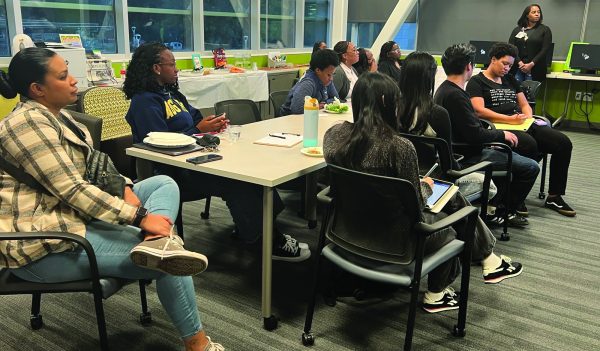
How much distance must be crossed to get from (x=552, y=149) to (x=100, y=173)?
3004 millimetres

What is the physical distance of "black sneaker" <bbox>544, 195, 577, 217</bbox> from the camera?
3.55m

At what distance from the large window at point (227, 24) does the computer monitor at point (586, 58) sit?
4225 mm

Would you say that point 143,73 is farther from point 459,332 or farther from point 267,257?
point 459,332

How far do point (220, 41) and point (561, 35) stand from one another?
4.61 m

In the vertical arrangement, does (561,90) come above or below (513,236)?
above

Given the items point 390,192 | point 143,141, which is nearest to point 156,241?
point 390,192

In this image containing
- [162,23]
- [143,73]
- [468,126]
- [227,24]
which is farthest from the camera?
[227,24]

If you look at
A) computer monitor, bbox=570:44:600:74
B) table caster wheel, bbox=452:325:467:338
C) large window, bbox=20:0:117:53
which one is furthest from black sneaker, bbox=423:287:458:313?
computer monitor, bbox=570:44:600:74

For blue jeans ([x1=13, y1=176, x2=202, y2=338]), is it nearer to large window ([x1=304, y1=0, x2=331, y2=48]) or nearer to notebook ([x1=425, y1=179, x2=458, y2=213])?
notebook ([x1=425, y1=179, x2=458, y2=213])

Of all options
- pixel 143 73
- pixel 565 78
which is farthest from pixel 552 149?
pixel 565 78

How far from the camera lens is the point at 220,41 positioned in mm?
→ 6555

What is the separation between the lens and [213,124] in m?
2.73

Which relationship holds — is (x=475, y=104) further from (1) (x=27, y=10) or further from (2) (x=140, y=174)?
(1) (x=27, y=10)

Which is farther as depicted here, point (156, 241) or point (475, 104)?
point (475, 104)
